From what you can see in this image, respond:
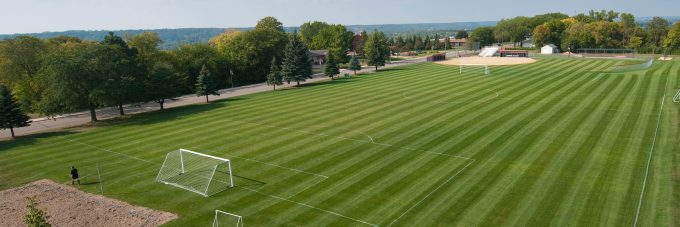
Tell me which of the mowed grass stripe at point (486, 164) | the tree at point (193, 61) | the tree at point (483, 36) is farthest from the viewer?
the tree at point (483, 36)

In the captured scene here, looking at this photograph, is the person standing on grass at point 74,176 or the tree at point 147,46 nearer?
the person standing on grass at point 74,176

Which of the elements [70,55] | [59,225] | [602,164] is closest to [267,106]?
[70,55]

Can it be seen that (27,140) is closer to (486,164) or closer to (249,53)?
(486,164)

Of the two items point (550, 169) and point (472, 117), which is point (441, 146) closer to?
point (550, 169)

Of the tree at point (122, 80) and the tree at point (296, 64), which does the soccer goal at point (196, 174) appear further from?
the tree at point (296, 64)

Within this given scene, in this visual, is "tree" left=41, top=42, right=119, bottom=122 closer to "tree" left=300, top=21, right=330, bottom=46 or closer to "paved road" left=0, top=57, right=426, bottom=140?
"paved road" left=0, top=57, right=426, bottom=140

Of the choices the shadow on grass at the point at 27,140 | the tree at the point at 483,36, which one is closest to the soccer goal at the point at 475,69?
the shadow on grass at the point at 27,140

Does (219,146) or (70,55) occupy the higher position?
(70,55)
